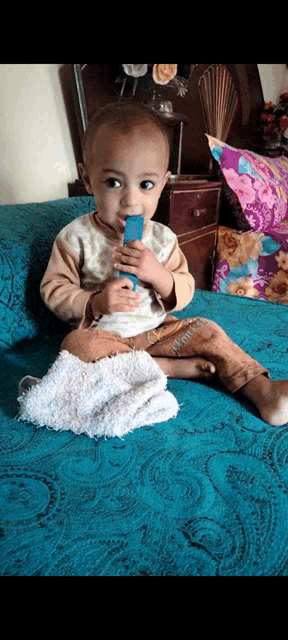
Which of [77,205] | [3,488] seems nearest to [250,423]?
[3,488]

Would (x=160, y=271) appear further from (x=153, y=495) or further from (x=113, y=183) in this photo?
(x=153, y=495)

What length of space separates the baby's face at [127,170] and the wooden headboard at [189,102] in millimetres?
719

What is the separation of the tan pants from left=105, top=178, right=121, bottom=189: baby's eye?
25 centimetres

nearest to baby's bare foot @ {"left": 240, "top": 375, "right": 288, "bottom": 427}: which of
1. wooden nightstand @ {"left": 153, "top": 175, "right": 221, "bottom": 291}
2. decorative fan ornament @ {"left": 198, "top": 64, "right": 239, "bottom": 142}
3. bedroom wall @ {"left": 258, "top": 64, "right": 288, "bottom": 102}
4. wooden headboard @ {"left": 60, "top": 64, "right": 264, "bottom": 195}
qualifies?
wooden nightstand @ {"left": 153, "top": 175, "right": 221, "bottom": 291}

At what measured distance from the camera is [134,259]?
744 mm

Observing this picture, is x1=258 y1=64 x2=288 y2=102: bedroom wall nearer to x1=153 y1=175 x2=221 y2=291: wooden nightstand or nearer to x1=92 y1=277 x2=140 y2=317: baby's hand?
x1=153 y1=175 x2=221 y2=291: wooden nightstand

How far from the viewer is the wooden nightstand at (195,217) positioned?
1446mm

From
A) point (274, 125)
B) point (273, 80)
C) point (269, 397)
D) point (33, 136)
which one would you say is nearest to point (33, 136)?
point (33, 136)

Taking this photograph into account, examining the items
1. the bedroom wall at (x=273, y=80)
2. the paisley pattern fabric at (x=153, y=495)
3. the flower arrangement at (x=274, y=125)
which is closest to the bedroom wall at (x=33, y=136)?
the paisley pattern fabric at (x=153, y=495)

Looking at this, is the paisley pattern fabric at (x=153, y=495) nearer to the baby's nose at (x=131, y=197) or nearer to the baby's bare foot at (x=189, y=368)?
the baby's bare foot at (x=189, y=368)

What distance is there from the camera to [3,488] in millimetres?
507

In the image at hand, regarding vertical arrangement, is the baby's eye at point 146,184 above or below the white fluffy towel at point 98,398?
above

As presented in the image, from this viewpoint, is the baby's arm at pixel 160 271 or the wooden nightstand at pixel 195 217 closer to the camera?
the baby's arm at pixel 160 271
